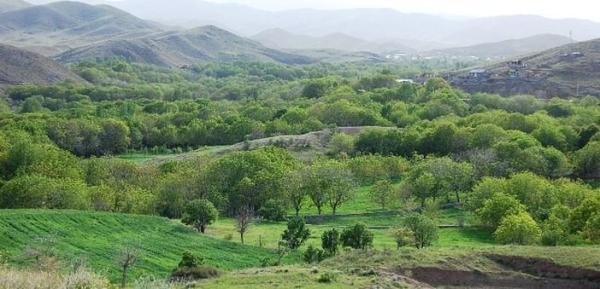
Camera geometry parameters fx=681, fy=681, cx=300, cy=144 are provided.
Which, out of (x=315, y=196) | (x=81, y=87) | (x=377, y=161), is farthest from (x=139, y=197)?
(x=81, y=87)

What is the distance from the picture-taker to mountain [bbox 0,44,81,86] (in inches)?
7333

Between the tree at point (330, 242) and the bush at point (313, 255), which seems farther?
the tree at point (330, 242)

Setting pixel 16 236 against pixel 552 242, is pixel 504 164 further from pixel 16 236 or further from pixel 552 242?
pixel 16 236

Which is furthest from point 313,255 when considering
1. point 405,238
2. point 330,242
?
point 405,238

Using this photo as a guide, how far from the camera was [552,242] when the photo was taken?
5238cm

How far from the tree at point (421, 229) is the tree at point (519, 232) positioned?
6.00m

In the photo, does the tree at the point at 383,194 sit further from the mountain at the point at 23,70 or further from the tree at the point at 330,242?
the mountain at the point at 23,70

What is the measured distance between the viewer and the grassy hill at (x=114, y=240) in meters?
42.1

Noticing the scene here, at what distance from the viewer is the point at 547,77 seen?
174750 mm

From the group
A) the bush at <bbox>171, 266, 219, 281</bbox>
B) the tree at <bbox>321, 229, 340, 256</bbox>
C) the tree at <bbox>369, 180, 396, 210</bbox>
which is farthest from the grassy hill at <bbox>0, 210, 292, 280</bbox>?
the tree at <bbox>369, 180, 396, 210</bbox>

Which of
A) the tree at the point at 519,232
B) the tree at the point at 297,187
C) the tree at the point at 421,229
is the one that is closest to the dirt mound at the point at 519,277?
the tree at the point at 421,229

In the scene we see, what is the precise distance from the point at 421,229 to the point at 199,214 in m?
18.5

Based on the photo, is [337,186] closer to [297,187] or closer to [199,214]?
[297,187]

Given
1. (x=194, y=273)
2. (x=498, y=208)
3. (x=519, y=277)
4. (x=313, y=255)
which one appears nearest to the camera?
(x=194, y=273)
